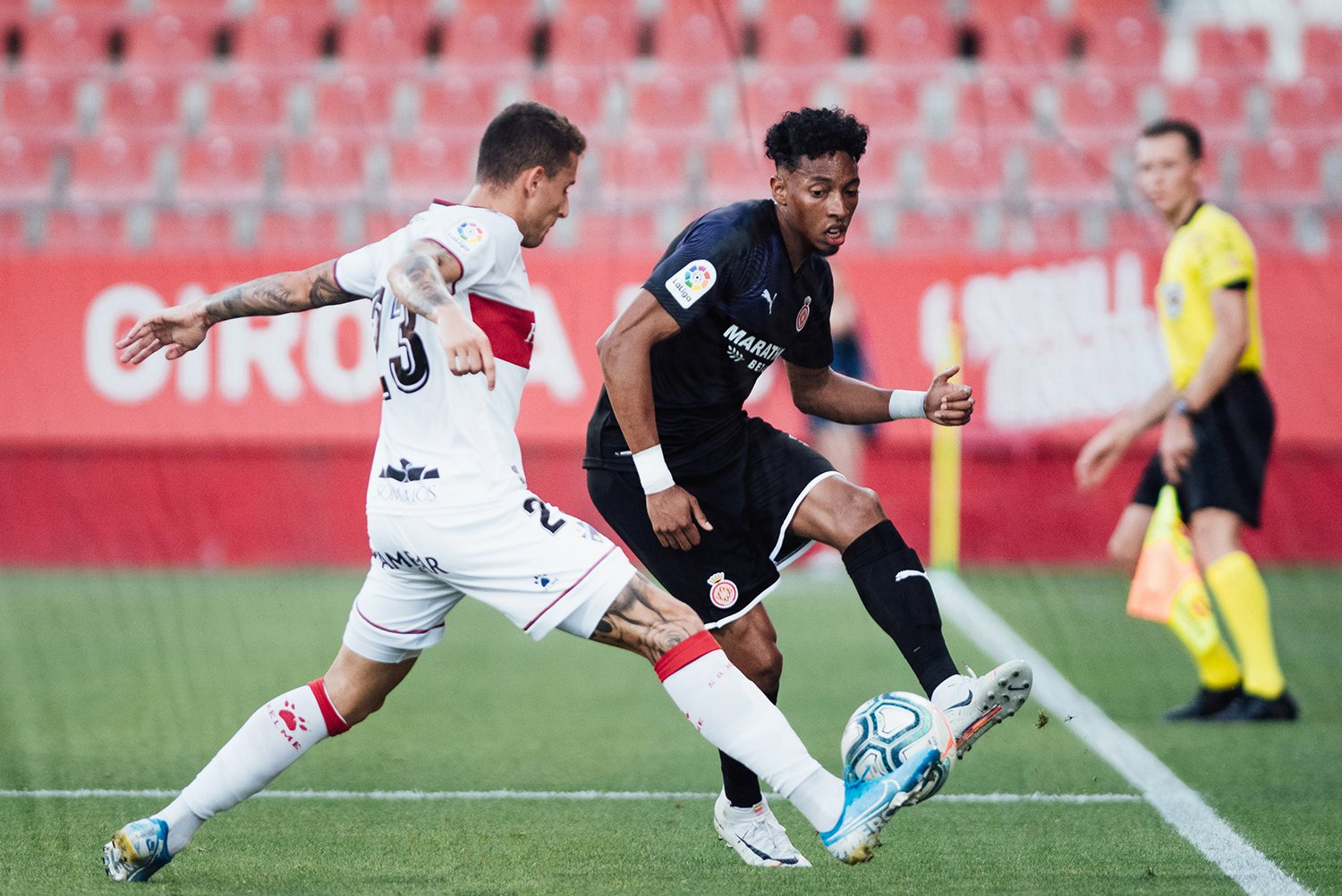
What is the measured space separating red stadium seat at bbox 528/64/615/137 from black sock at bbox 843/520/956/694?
9050mm

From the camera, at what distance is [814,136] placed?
150 inches

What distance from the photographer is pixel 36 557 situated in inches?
421

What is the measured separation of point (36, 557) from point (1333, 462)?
328 inches

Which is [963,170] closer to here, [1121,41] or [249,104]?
[1121,41]

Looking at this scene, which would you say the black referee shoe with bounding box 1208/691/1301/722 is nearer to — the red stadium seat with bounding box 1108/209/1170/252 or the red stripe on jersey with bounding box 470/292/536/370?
the red stripe on jersey with bounding box 470/292/536/370

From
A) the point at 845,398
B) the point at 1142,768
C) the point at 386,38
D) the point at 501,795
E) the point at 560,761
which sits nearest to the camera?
the point at 845,398

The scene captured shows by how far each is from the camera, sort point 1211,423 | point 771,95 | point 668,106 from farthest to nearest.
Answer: point 668,106
point 771,95
point 1211,423

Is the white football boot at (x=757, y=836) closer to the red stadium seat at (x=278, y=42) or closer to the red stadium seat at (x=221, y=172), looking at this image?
the red stadium seat at (x=221, y=172)

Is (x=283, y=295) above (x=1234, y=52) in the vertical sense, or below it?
below

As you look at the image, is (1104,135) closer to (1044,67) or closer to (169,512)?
(1044,67)

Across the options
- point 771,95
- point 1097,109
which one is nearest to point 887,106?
point 771,95

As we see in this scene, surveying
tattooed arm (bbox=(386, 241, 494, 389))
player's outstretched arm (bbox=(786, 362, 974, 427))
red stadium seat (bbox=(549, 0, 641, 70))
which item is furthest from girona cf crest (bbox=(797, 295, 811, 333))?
red stadium seat (bbox=(549, 0, 641, 70))

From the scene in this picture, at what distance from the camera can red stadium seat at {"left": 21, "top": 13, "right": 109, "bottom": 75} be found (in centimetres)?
1348

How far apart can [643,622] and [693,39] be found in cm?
1063
